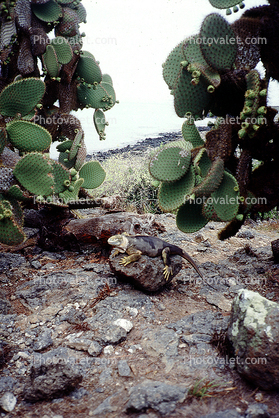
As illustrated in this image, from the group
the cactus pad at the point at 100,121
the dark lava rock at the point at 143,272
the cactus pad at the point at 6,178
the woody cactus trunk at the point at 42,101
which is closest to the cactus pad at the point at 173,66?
the woody cactus trunk at the point at 42,101

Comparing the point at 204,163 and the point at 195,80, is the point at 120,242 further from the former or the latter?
the point at 195,80

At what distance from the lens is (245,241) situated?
5.17m

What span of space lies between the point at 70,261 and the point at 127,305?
1314mm

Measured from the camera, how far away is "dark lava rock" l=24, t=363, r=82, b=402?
6.51 feet

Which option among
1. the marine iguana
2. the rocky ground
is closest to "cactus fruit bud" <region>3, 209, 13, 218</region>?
the rocky ground

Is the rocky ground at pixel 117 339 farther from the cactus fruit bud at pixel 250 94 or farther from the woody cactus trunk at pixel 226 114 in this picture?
the cactus fruit bud at pixel 250 94

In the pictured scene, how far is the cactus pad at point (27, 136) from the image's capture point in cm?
352

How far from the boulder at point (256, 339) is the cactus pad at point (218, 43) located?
191 centimetres

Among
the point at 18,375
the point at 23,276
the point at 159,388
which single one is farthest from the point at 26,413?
the point at 23,276

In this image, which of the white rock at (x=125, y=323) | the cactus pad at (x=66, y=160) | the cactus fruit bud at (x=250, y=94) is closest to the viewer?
the cactus fruit bud at (x=250, y=94)

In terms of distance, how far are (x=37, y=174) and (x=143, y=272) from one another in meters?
1.56

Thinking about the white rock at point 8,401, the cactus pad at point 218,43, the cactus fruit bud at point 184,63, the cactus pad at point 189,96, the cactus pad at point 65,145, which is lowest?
the white rock at point 8,401

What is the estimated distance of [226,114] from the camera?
9.34 ft

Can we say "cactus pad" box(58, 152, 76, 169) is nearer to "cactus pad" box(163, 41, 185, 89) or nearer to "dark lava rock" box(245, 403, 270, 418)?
"cactus pad" box(163, 41, 185, 89)
